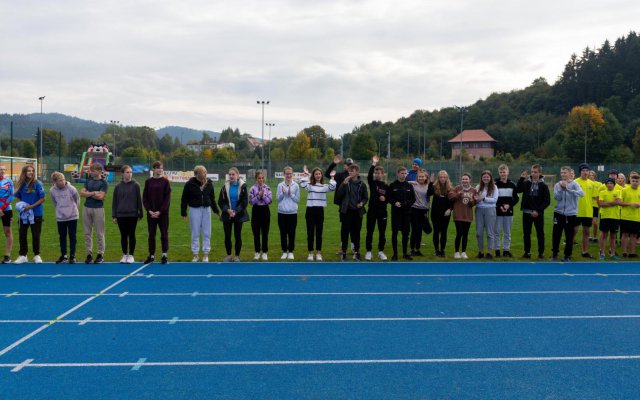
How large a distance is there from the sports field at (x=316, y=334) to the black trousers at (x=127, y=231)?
86cm

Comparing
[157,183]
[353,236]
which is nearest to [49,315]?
[157,183]

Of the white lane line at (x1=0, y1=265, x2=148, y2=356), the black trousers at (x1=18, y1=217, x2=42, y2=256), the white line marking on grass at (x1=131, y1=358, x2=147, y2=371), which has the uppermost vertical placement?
the black trousers at (x1=18, y1=217, x2=42, y2=256)

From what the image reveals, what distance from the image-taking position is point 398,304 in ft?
23.6

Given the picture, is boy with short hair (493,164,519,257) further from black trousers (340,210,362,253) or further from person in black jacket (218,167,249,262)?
person in black jacket (218,167,249,262)

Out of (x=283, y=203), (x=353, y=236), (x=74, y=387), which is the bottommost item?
(x=74, y=387)

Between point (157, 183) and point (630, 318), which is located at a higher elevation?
point (157, 183)

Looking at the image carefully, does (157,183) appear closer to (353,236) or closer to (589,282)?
(353,236)

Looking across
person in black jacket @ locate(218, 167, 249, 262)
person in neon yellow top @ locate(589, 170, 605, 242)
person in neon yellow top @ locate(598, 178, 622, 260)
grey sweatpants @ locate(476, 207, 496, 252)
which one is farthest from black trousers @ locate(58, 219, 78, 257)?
person in neon yellow top @ locate(589, 170, 605, 242)

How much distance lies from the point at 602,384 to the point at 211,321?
4070 millimetres

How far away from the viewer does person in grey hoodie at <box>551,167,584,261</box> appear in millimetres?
10477

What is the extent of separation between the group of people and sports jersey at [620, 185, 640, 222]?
0.06 feet

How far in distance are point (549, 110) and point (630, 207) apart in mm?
105611

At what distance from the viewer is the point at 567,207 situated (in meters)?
10.6

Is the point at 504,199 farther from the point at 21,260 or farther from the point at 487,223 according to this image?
the point at 21,260
